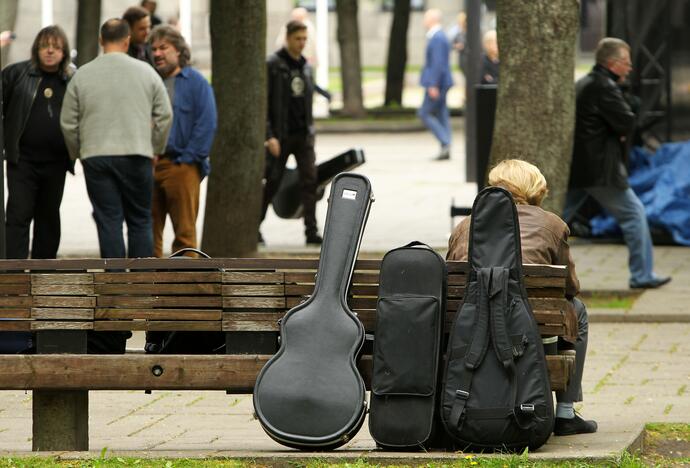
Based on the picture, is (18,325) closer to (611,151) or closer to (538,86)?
(538,86)

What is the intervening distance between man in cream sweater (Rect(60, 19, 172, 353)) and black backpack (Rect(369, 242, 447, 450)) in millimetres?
4057

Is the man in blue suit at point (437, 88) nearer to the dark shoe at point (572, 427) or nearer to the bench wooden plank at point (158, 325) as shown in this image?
the dark shoe at point (572, 427)

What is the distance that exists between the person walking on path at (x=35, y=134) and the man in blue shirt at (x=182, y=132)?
2.48ft

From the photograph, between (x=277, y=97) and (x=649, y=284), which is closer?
(x=649, y=284)

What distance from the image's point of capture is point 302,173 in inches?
502

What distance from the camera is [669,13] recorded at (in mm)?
13039

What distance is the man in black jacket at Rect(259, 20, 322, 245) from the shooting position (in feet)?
40.6

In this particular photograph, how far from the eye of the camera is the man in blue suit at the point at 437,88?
20734mm

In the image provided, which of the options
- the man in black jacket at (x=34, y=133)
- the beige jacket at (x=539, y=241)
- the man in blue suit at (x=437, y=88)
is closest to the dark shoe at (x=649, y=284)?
the man in black jacket at (x=34, y=133)

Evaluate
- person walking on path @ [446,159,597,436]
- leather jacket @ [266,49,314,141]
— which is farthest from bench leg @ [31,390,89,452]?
leather jacket @ [266,49,314,141]

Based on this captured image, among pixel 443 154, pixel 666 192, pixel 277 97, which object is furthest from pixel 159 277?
pixel 443 154

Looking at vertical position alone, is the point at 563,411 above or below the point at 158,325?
below

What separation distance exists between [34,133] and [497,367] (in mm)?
4905

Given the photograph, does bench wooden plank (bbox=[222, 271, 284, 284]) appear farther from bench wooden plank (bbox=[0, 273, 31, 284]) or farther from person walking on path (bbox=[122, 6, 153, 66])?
person walking on path (bbox=[122, 6, 153, 66])
